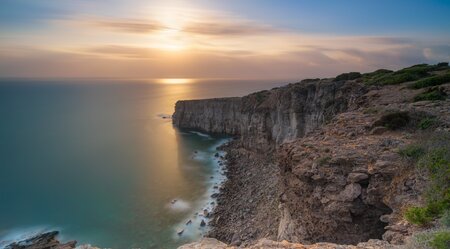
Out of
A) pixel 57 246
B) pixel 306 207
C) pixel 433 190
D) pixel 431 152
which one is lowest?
pixel 57 246

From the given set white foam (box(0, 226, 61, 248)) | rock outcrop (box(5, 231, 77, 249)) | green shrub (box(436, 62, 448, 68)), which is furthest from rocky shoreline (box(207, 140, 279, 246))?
green shrub (box(436, 62, 448, 68))

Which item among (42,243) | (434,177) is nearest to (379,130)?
(434,177)

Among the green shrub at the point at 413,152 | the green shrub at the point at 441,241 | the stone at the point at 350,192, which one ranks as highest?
the green shrub at the point at 413,152

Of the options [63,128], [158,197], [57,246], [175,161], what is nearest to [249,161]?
[175,161]

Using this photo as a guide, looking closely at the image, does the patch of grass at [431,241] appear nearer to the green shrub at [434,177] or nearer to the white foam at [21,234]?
the green shrub at [434,177]

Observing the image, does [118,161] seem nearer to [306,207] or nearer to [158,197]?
[158,197]

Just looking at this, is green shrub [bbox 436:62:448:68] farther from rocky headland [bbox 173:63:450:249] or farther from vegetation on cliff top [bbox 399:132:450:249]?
vegetation on cliff top [bbox 399:132:450:249]

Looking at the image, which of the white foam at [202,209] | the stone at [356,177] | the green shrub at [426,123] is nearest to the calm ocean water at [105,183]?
the white foam at [202,209]

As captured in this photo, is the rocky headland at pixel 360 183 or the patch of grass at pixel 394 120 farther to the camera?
the patch of grass at pixel 394 120
